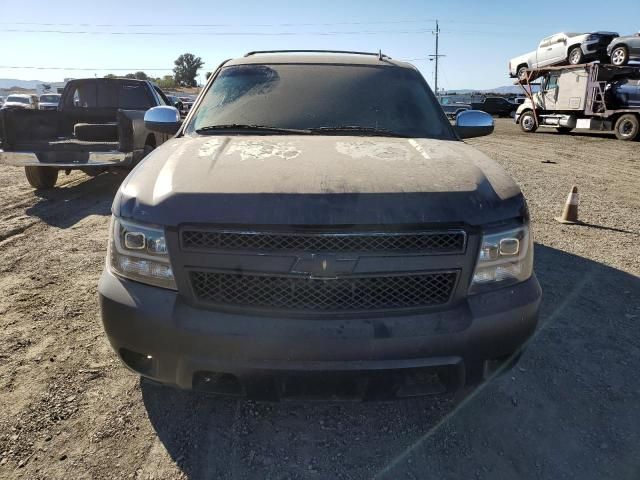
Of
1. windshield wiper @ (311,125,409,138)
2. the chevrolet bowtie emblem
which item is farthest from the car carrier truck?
the chevrolet bowtie emblem

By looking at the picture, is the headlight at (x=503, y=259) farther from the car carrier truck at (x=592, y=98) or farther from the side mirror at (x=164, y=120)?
the car carrier truck at (x=592, y=98)

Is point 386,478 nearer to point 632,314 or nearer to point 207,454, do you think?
point 207,454

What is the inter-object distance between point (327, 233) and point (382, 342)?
50 cm

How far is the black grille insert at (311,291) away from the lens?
6.51 feet

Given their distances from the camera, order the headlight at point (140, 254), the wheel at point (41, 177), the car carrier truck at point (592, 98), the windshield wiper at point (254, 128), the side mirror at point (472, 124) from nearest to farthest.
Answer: the headlight at point (140, 254), the windshield wiper at point (254, 128), the side mirror at point (472, 124), the wheel at point (41, 177), the car carrier truck at point (592, 98)

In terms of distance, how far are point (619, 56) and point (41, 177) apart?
20.0 m

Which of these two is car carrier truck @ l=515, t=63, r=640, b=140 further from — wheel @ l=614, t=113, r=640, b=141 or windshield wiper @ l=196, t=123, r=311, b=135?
windshield wiper @ l=196, t=123, r=311, b=135

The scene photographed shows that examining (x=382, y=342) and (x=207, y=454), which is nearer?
(x=382, y=342)

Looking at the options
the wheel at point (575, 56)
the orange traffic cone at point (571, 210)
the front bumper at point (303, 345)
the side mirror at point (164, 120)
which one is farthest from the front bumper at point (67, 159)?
the wheel at point (575, 56)

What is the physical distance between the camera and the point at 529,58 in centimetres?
2261

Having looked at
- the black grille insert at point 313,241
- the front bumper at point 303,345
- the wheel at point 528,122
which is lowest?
the wheel at point 528,122

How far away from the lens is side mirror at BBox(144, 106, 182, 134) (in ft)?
12.0

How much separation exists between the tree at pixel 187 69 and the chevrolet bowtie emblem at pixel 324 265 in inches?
3770

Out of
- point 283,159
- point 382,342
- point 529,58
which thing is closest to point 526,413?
point 382,342
